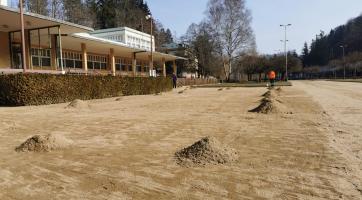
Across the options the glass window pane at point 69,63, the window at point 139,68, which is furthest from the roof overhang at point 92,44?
the window at point 139,68

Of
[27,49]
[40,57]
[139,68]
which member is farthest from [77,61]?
[139,68]

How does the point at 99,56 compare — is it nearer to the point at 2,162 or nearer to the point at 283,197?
the point at 2,162

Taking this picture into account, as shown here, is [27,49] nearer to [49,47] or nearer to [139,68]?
[49,47]

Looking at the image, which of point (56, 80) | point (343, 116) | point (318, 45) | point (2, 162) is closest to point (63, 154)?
point (2, 162)

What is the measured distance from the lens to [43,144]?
6480 millimetres

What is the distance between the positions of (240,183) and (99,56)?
131 feet

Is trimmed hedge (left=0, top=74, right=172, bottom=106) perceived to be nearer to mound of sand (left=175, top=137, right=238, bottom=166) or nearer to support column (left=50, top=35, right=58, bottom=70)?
support column (left=50, top=35, right=58, bottom=70)

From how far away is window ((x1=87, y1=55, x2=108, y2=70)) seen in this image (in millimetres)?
40356

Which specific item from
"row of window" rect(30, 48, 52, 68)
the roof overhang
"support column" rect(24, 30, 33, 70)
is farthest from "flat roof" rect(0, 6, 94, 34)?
"row of window" rect(30, 48, 52, 68)

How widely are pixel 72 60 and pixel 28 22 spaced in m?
13.3

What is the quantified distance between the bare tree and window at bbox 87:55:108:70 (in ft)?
80.8

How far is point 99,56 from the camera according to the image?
42562mm

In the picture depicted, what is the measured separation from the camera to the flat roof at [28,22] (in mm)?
20562

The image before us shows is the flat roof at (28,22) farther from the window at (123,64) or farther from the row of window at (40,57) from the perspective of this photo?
the window at (123,64)
